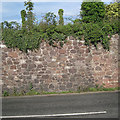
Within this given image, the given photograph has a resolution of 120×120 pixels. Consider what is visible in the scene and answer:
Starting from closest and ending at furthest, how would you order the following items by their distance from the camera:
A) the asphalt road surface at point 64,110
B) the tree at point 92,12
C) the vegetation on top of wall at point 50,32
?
the asphalt road surface at point 64,110
the vegetation on top of wall at point 50,32
the tree at point 92,12

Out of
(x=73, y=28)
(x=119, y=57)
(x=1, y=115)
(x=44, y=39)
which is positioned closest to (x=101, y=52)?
(x=119, y=57)

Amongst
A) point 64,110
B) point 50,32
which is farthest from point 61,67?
point 64,110

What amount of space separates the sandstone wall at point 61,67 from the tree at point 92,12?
2.20 metres

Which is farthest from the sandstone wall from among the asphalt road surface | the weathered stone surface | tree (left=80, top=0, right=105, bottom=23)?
the asphalt road surface

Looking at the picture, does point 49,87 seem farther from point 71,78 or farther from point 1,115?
point 1,115

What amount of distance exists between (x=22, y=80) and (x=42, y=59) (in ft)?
5.10

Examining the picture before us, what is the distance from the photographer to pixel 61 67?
474 inches

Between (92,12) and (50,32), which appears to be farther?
(92,12)

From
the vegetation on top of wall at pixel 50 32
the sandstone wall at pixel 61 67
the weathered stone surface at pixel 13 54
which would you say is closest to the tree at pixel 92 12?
the vegetation on top of wall at pixel 50 32

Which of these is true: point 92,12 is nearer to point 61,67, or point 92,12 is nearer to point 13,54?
point 61,67

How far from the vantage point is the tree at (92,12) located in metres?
14.1

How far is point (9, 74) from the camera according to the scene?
38.1 feet

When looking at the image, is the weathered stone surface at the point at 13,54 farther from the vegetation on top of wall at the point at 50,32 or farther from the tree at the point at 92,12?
the tree at the point at 92,12

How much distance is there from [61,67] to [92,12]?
4.68 m
